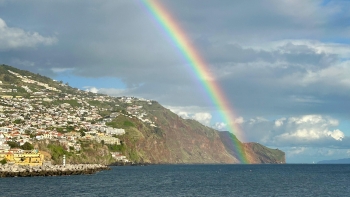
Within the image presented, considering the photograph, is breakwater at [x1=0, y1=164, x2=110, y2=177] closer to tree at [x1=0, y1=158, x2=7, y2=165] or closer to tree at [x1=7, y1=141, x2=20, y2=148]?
tree at [x1=0, y1=158, x2=7, y2=165]

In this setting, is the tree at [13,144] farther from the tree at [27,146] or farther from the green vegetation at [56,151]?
the green vegetation at [56,151]

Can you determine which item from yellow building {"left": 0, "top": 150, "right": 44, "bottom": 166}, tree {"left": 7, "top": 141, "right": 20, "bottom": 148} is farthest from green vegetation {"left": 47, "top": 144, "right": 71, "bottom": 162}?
yellow building {"left": 0, "top": 150, "right": 44, "bottom": 166}

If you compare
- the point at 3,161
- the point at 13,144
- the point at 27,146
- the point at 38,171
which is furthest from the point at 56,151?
the point at 38,171

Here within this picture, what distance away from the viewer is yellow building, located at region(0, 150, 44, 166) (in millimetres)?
132750

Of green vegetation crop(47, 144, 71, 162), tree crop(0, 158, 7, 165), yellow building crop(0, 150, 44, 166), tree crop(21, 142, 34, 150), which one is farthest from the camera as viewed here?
green vegetation crop(47, 144, 71, 162)

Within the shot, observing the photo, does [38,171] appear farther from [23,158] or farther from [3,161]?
[23,158]

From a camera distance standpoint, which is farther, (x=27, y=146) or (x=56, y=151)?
(x=56, y=151)

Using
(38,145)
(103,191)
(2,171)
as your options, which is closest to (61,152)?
(38,145)

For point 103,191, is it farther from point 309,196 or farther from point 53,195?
point 309,196

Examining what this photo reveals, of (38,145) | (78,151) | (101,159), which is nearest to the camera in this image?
(38,145)

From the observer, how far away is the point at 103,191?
246ft

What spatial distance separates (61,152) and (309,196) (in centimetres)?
10937

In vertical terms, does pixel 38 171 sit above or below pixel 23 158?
below

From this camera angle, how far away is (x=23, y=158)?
134 metres
